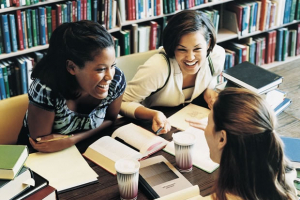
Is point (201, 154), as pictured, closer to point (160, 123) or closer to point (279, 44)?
point (160, 123)

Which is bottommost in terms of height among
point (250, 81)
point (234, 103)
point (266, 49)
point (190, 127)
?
point (266, 49)

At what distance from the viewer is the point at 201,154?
1559mm

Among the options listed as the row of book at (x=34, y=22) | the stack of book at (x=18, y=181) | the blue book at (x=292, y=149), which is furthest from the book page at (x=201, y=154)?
the row of book at (x=34, y=22)

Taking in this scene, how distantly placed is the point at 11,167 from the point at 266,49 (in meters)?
2.93

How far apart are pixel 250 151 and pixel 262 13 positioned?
8.79 feet

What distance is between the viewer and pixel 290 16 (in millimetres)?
3711

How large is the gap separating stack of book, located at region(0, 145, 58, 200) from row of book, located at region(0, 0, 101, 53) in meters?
1.46

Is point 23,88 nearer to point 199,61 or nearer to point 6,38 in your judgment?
point 6,38

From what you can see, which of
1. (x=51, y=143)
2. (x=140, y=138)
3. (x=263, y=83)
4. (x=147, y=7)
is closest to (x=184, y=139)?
(x=140, y=138)

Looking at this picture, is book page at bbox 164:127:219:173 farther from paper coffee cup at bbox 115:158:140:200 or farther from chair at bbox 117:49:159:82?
chair at bbox 117:49:159:82

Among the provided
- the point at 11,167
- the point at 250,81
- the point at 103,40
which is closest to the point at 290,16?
the point at 250,81

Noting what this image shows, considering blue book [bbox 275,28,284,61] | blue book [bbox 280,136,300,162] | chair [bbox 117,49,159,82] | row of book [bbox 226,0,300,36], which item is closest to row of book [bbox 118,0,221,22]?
row of book [bbox 226,0,300,36]

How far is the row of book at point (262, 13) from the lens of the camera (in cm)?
A: 342

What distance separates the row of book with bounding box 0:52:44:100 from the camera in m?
2.66
